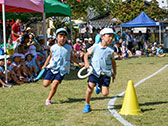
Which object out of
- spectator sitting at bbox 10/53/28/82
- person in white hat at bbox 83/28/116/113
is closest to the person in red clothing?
spectator sitting at bbox 10/53/28/82

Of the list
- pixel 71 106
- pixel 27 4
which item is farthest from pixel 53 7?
pixel 71 106

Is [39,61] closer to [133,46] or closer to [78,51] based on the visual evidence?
[78,51]

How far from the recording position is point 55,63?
736cm

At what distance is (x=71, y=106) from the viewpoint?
22.9 ft

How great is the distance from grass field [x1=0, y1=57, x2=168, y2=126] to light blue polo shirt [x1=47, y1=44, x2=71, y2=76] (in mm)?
753

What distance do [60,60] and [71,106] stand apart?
111 centimetres

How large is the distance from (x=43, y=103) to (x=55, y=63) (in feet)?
3.13

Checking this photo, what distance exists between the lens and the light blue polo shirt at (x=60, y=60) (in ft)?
24.1

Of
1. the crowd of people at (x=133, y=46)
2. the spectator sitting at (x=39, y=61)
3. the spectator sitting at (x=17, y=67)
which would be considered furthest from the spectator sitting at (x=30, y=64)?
the crowd of people at (x=133, y=46)

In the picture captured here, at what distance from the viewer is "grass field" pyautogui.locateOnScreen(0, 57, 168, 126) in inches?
222

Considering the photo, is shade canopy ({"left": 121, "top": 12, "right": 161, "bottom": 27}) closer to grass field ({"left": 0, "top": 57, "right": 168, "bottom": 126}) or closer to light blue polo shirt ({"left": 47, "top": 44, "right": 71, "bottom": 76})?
grass field ({"left": 0, "top": 57, "right": 168, "bottom": 126})

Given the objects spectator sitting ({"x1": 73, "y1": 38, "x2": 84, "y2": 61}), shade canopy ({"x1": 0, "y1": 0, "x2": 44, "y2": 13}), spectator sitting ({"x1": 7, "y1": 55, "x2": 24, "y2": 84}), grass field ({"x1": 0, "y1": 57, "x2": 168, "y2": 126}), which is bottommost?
grass field ({"x1": 0, "y1": 57, "x2": 168, "y2": 126})

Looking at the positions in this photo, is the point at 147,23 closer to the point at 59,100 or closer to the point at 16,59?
the point at 16,59

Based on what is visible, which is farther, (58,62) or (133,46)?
(133,46)
